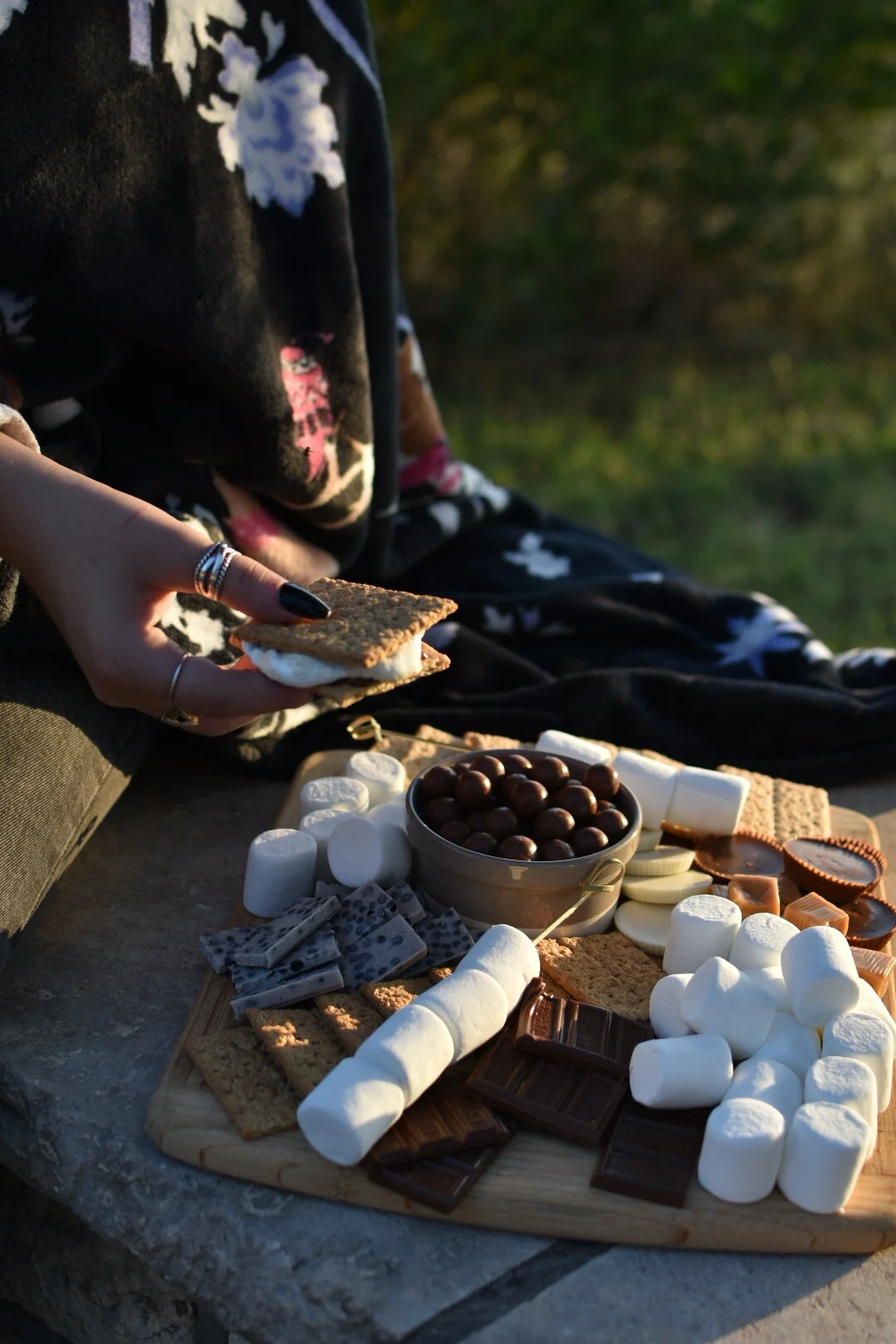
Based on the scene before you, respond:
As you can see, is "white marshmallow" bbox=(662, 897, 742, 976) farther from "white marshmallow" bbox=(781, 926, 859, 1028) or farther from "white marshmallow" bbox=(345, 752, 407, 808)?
"white marshmallow" bbox=(345, 752, 407, 808)

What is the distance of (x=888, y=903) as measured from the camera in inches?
71.2

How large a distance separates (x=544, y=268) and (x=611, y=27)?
3.17ft

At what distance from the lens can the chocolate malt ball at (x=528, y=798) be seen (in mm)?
1614

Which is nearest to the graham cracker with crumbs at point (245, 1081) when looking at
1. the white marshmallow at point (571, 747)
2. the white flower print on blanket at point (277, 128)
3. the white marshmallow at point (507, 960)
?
the white marshmallow at point (507, 960)

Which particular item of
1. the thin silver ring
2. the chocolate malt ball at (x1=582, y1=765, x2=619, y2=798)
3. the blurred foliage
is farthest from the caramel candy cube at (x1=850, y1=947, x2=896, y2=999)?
the blurred foliage

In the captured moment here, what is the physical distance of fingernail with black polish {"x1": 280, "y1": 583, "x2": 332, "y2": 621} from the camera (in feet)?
4.83

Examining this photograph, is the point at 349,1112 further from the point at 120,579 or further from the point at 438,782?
the point at 120,579

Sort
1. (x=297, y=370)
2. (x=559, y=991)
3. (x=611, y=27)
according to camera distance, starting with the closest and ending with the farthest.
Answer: (x=559, y=991), (x=297, y=370), (x=611, y=27)

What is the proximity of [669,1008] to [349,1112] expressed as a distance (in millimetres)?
388

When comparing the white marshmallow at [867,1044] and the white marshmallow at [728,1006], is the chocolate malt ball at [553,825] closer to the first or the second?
the white marshmallow at [728,1006]

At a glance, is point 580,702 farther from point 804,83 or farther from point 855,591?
point 804,83

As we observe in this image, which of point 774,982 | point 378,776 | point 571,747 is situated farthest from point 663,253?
point 774,982

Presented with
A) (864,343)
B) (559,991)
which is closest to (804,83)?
(864,343)

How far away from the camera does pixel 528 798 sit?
1.61 metres
